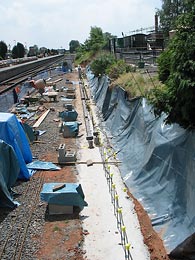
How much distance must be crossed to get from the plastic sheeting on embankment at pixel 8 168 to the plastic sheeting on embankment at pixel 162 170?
348cm

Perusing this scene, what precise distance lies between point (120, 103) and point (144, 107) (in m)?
4.74

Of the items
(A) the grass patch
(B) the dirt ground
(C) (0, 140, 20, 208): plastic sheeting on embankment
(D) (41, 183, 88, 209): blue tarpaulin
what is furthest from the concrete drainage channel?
(C) (0, 140, 20, 208): plastic sheeting on embankment

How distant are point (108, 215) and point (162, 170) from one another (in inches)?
73.1

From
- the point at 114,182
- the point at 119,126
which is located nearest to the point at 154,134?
the point at 114,182

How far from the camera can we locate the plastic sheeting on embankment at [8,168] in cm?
928

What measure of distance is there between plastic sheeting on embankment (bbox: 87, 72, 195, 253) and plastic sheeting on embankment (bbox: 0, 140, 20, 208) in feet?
11.4

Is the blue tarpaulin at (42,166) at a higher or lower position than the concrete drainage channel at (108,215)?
higher

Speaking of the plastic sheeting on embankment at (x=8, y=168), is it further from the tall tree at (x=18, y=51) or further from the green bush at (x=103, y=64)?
the tall tree at (x=18, y=51)

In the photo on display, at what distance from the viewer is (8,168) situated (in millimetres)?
10180

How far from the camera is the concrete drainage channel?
7293 mm

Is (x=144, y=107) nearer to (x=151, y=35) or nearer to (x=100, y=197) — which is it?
(x=100, y=197)

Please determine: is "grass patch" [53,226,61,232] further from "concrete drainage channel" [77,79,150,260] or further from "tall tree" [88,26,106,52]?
"tall tree" [88,26,106,52]

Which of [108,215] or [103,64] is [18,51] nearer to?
[103,64]

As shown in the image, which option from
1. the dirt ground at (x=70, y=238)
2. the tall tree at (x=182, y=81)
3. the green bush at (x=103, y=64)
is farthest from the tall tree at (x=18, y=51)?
the tall tree at (x=182, y=81)
